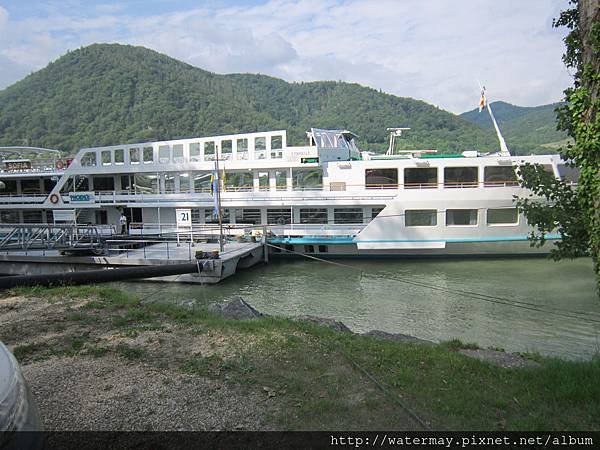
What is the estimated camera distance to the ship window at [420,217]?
17641 millimetres

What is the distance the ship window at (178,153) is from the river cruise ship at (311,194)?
0.16ft

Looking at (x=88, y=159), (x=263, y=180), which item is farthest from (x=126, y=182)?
(x=263, y=180)

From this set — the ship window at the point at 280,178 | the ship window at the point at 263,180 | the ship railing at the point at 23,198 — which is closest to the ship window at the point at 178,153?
the ship window at the point at 263,180

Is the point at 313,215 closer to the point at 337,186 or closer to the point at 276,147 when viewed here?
the point at 337,186

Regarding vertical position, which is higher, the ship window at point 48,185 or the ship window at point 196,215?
the ship window at point 48,185

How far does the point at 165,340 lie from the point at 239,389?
2.20 meters

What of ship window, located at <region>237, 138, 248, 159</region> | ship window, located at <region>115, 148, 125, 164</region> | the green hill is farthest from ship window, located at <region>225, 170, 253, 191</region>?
the green hill

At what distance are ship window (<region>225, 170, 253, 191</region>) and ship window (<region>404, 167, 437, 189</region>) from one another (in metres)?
7.38

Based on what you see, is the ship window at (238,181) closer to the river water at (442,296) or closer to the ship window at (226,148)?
the ship window at (226,148)

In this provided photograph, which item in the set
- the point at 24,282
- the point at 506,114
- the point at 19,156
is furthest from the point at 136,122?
the point at 506,114

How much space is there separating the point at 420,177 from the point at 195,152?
10.8 m

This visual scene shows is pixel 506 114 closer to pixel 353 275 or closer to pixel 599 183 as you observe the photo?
pixel 353 275

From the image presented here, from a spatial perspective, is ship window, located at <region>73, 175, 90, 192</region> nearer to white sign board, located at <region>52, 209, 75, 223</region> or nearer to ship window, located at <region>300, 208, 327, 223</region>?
white sign board, located at <region>52, 209, 75, 223</region>

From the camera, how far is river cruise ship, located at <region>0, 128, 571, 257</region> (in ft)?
57.5
